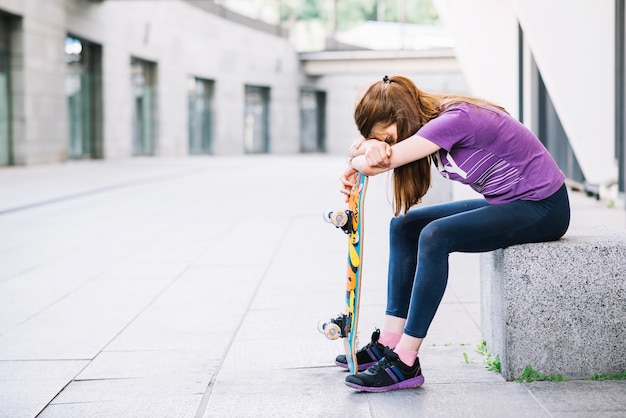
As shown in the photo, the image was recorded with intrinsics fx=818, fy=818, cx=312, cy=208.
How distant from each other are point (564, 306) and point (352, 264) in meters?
0.90

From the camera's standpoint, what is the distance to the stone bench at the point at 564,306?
3377mm

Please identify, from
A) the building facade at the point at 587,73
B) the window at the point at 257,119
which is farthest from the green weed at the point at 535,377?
the window at the point at 257,119

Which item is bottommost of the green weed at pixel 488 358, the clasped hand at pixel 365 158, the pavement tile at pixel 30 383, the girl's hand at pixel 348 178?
the pavement tile at pixel 30 383

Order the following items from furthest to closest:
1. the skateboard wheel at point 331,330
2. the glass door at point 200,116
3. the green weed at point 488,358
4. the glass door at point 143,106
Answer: the glass door at point 200,116
the glass door at point 143,106
the green weed at point 488,358
the skateboard wheel at point 331,330

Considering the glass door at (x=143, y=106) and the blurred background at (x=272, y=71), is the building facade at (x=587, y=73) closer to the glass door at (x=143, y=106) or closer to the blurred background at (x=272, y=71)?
the blurred background at (x=272, y=71)

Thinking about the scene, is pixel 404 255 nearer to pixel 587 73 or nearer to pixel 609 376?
pixel 609 376

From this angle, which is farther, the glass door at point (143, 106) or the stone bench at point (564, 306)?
the glass door at point (143, 106)

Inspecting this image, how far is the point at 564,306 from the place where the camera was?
3410 millimetres

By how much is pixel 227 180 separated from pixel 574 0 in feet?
32.0

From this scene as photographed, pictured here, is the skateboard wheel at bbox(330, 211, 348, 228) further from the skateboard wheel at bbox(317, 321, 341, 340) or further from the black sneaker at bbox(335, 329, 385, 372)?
the black sneaker at bbox(335, 329, 385, 372)

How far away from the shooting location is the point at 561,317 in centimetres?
342

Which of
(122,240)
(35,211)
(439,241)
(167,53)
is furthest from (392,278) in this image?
(167,53)

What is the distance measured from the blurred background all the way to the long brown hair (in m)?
7.34

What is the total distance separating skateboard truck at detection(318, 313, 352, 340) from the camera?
3.51 meters
